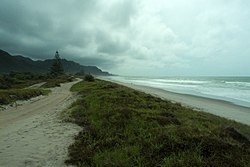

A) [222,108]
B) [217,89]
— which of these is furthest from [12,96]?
[217,89]

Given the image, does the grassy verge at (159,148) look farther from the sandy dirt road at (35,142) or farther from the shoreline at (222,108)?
the shoreline at (222,108)

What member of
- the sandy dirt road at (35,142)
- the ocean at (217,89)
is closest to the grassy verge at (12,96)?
the sandy dirt road at (35,142)

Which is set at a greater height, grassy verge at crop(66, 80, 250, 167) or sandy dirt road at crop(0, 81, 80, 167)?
grassy verge at crop(66, 80, 250, 167)

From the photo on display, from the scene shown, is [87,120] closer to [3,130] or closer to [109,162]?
[3,130]

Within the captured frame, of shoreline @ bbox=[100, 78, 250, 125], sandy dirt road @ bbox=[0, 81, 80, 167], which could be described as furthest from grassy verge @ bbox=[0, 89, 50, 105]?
shoreline @ bbox=[100, 78, 250, 125]

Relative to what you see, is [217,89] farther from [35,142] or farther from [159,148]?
[35,142]

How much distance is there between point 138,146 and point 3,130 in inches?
283

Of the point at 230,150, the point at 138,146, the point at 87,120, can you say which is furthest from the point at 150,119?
the point at 230,150

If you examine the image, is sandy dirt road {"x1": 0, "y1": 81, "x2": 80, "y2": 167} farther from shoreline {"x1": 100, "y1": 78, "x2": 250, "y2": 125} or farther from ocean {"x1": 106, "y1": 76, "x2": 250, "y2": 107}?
ocean {"x1": 106, "y1": 76, "x2": 250, "y2": 107}

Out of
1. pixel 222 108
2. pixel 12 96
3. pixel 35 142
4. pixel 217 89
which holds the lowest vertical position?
pixel 217 89

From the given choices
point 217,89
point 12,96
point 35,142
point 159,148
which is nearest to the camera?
point 159,148

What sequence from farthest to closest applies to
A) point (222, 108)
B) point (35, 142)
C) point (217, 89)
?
point (217, 89) < point (222, 108) < point (35, 142)

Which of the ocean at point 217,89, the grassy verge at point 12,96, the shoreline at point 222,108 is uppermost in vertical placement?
the grassy verge at point 12,96

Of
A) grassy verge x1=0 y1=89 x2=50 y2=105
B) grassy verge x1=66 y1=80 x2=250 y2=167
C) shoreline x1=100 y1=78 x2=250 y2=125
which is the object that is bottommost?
shoreline x1=100 y1=78 x2=250 y2=125
